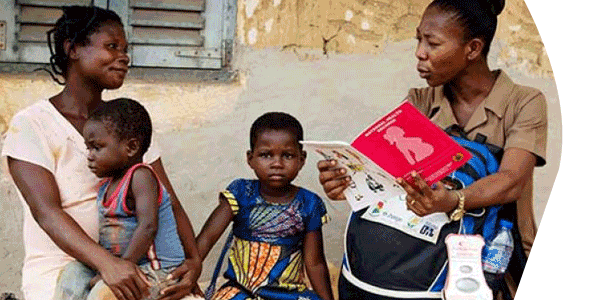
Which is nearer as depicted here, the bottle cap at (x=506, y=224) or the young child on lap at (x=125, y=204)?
the young child on lap at (x=125, y=204)

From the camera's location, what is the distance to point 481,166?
332 cm

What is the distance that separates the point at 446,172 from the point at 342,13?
1054 millimetres

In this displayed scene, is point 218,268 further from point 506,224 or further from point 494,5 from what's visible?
point 494,5

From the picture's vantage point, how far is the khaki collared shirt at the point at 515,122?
3.33 meters

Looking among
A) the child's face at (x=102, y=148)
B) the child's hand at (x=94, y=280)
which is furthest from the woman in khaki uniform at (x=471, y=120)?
the child's hand at (x=94, y=280)

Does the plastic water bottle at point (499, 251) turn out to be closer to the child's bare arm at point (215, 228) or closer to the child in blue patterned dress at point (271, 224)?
the child in blue patterned dress at point (271, 224)

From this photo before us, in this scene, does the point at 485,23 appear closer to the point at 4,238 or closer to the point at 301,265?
the point at 301,265

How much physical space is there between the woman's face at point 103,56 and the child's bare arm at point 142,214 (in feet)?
1.13

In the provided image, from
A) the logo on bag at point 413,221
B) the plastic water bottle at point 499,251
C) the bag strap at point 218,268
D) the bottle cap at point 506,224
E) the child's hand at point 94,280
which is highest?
the bottle cap at point 506,224

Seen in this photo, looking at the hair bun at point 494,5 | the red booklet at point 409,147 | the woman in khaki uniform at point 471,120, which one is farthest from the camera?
the hair bun at point 494,5

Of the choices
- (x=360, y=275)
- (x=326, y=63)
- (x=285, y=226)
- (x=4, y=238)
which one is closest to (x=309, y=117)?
(x=326, y=63)

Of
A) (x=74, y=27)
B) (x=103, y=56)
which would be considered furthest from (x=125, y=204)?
(x=74, y=27)

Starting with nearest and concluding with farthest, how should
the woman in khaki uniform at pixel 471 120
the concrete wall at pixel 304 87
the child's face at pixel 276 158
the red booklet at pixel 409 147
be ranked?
the red booklet at pixel 409 147 < the woman in khaki uniform at pixel 471 120 < the child's face at pixel 276 158 < the concrete wall at pixel 304 87

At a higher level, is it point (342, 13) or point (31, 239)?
point (342, 13)
